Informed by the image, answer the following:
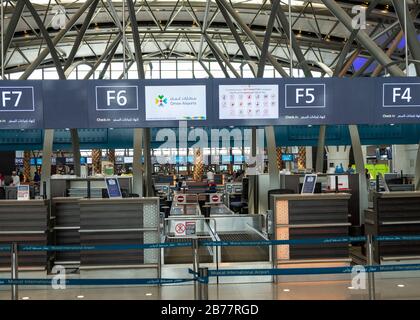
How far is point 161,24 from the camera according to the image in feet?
105

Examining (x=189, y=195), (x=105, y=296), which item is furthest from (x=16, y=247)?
(x=189, y=195)

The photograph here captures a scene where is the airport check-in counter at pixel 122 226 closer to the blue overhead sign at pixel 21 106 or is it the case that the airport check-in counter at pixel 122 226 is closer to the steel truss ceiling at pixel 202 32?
the blue overhead sign at pixel 21 106

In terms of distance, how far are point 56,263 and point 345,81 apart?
6.30 meters

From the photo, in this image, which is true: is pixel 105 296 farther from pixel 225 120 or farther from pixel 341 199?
pixel 341 199

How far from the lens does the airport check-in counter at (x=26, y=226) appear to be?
8570 mm

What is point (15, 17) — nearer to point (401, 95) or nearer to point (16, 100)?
point (16, 100)

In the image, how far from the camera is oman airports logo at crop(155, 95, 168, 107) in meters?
8.12

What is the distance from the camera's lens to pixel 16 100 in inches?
314

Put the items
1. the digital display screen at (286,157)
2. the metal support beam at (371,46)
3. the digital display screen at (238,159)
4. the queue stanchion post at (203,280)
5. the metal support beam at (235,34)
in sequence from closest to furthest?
the queue stanchion post at (203,280), the metal support beam at (371,46), the metal support beam at (235,34), the digital display screen at (286,157), the digital display screen at (238,159)

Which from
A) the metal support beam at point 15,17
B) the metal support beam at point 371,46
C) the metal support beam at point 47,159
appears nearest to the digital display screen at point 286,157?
the metal support beam at point 15,17

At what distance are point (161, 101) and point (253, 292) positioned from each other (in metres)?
3.46

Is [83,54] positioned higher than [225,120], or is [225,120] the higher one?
[83,54]

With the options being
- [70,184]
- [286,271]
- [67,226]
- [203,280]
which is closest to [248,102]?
[286,271]

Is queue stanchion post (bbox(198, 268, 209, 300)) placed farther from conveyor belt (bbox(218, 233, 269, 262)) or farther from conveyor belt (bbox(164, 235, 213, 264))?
conveyor belt (bbox(218, 233, 269, 262))
